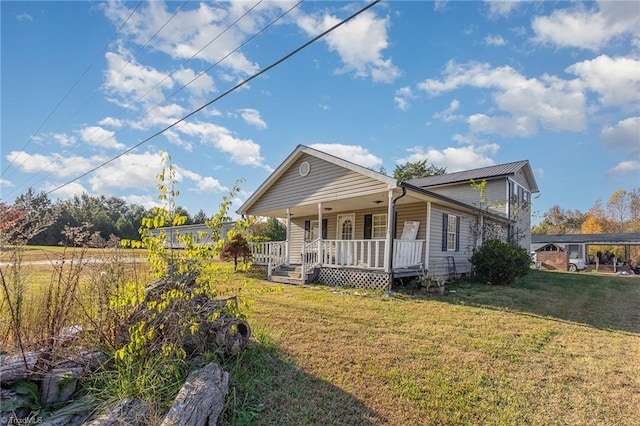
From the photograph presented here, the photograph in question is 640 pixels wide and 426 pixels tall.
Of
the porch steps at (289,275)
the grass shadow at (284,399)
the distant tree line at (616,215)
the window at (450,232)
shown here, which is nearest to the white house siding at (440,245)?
the window at (450,232)

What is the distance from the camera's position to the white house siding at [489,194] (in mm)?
16562

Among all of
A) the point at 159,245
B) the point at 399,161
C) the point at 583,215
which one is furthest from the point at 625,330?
the point at 583,215

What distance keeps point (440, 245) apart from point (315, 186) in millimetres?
5168

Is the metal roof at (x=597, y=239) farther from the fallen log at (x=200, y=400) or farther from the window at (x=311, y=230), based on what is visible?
the fallen log at (x=200, y=400)

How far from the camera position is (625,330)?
6180 mm

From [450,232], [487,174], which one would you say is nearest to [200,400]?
[450,232]

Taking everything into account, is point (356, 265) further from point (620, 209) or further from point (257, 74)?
point (620, 209)

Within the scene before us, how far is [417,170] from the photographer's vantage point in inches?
1491

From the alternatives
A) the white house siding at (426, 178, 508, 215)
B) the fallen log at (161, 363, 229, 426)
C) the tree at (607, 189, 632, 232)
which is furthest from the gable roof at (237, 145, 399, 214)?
the tree at (607, 189, 632, 232)

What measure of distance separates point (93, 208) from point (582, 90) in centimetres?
5581

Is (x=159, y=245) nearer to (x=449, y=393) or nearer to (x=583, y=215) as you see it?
(x=449, y=393)

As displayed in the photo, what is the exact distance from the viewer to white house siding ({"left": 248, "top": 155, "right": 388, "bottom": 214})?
32.9ft

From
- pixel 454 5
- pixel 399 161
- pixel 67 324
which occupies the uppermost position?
pixel 399 161

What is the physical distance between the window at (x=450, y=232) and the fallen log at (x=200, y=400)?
10571 mm
